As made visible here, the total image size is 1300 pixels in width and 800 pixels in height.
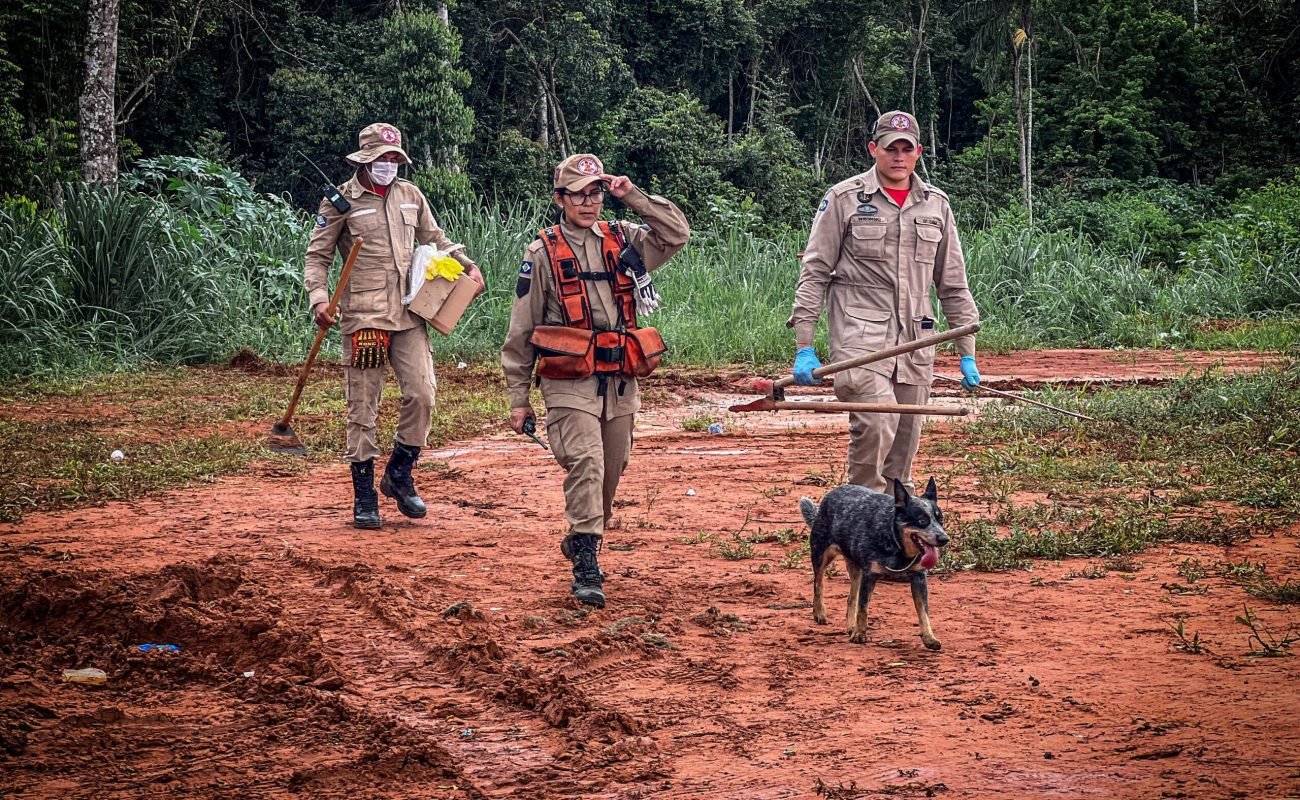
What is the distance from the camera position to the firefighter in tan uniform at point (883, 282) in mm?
6551

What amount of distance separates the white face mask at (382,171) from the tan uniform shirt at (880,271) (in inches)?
99.4

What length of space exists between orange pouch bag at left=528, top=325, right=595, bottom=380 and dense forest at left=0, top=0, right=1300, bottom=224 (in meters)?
13.9

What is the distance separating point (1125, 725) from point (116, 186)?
15513 millimetres

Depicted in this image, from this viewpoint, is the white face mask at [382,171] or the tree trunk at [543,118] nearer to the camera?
the white face mask at [382,171]

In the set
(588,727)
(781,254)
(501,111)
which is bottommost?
(588,727)

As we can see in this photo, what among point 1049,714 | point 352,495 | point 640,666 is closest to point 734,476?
point 352,495

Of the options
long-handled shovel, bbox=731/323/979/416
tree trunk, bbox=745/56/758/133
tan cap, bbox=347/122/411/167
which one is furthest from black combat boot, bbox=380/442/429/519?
tree trunk, bbox=745/56/758/133

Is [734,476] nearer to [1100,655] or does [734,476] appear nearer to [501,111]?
[1100,655]

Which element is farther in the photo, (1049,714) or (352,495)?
(352,495)

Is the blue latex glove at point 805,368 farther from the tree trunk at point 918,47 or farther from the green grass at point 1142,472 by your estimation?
the tree trunk at point 918,47

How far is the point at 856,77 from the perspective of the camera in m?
34.1

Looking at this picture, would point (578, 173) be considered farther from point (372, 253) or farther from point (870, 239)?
point (372, 253)

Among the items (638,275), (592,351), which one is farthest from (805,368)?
(592,351)

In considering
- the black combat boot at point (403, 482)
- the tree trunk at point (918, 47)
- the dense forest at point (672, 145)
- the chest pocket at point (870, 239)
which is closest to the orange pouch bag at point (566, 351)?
the chest pocket at point (870, 239)
